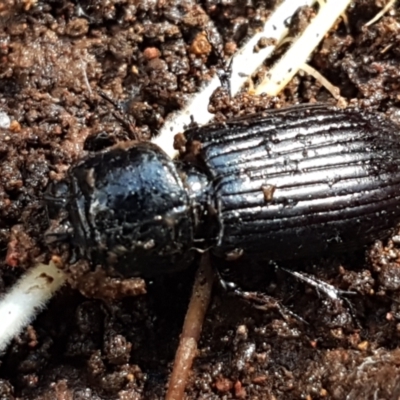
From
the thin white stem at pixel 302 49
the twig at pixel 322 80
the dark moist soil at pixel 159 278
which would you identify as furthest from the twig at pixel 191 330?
the twig at pixel 322 80

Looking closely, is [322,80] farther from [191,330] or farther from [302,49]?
[191,330]

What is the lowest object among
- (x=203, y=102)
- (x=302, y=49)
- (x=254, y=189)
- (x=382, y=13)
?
(x=254, y=189)

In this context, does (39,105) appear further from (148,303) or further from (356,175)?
(356,175)

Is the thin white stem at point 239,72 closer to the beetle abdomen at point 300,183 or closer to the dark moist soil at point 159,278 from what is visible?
the dark moist soil at point 159,278

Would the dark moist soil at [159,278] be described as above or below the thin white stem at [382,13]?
below

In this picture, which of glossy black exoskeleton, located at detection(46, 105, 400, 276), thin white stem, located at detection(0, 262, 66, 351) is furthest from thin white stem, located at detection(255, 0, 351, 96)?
thin white stem, located at detection(0, 262, 66, 351)

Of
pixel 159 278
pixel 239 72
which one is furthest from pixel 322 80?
pixel 159 278
